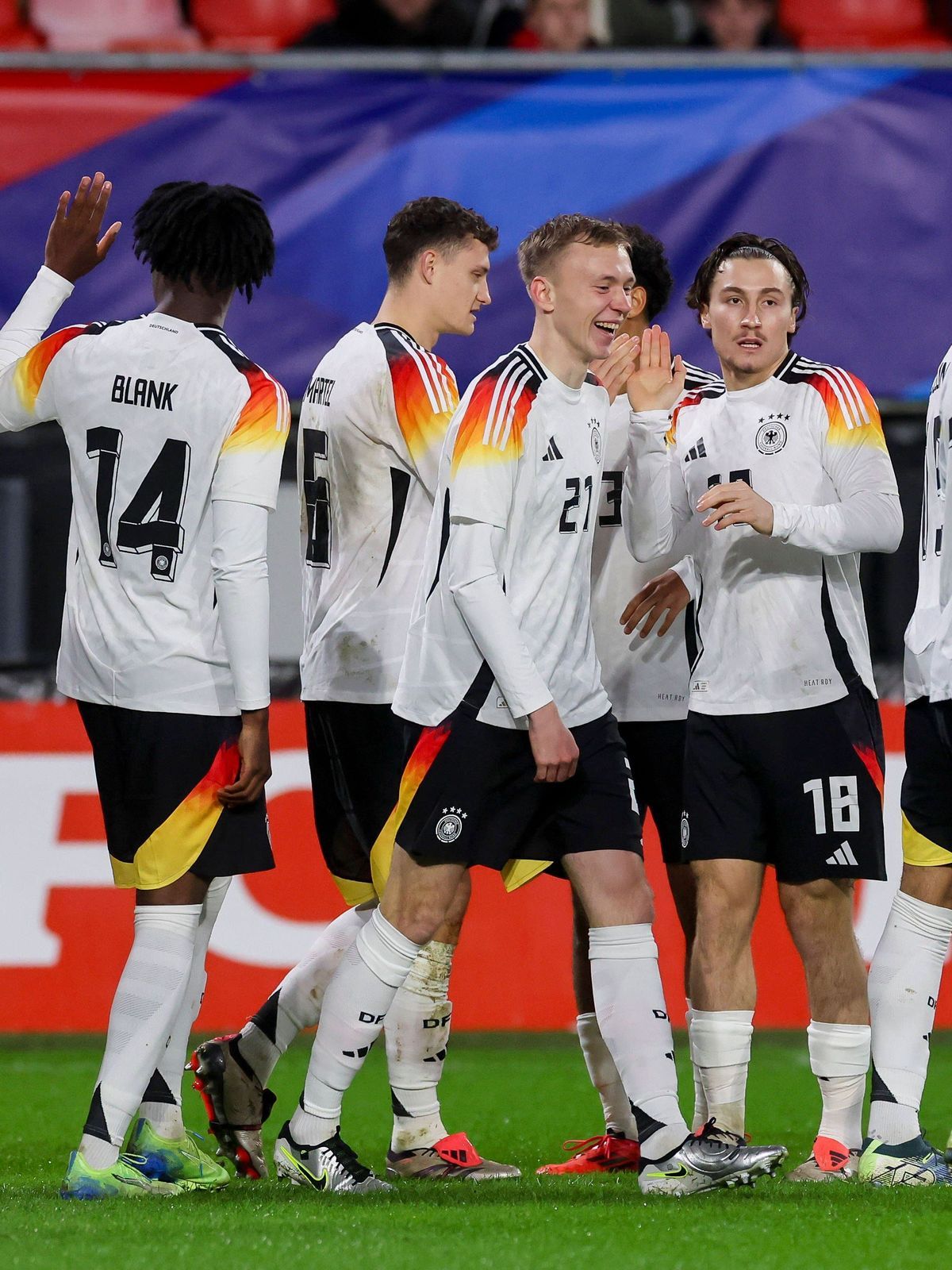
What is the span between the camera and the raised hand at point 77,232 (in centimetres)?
412

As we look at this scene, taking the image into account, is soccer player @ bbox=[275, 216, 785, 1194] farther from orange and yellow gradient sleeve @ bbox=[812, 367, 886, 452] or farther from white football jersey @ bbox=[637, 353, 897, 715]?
orange and yellow gradient sleeve @ bbox=[812, 367, 886, 452]

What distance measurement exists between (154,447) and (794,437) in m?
1.49

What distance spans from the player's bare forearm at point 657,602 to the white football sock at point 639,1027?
102cm

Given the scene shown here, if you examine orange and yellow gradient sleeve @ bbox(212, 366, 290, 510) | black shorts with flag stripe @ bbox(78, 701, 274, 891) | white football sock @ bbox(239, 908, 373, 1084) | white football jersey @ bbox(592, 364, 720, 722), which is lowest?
white football sock @ bbox(239, 908, 373, 1084)

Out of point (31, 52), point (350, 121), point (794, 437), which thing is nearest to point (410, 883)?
point (794, 437)

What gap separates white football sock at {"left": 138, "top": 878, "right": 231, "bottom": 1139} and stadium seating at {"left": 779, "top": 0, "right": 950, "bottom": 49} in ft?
22.1

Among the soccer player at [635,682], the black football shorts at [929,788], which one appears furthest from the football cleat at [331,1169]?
the black football shorts at [929,788]

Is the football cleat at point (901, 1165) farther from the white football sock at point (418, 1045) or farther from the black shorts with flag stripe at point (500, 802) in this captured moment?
the white football sock at point (418, 1045)

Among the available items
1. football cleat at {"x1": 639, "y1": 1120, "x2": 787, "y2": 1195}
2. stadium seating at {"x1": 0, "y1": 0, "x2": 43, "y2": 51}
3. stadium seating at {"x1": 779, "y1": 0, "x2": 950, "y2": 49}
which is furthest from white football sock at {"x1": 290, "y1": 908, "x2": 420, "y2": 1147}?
stadium seating at {"x1": 779, "y1": 0, "x2": 950, "y2": 49}

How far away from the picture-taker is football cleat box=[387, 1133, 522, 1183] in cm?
427

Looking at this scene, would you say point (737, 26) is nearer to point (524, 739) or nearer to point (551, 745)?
point (524, 739)

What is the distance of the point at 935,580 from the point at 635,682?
880 mm

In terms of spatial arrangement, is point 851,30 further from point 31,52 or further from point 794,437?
point 794,437

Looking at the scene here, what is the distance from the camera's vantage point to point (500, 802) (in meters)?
3.81
